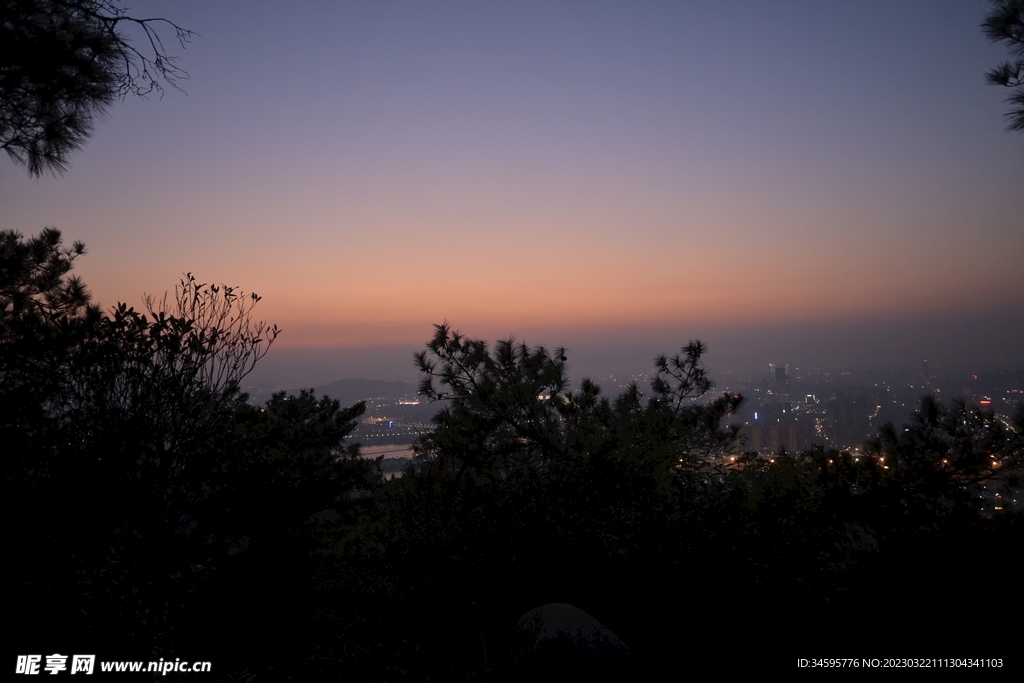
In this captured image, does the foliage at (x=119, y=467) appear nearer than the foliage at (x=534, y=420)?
Yes

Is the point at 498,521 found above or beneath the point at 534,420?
beneath

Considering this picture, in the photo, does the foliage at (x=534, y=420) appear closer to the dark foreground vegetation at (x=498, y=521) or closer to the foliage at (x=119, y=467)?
the dark foreground vegetation at (x=498, y=521)

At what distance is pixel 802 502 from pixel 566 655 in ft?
9.15

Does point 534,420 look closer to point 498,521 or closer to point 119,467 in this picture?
point 498,521

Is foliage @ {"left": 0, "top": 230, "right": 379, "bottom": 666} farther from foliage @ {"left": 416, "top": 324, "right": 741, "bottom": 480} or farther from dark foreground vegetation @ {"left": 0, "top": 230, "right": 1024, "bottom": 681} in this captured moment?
foliage @ {"left": 416, "top": 324, "right": 741, "bottom": 480}

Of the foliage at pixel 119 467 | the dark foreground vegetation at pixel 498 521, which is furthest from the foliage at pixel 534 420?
the foliage at pixel 119 467

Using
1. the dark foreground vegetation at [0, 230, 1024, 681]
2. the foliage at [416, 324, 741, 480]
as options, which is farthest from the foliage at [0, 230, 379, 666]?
the foliage at [416, 324, 741, 480]

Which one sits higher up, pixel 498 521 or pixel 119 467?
pixel 119 467

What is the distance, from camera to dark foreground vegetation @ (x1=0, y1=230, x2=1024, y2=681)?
4.16 m

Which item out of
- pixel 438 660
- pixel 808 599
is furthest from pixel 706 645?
pixel 438 660

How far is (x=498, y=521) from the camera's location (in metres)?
6.04

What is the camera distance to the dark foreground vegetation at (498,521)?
416 cm

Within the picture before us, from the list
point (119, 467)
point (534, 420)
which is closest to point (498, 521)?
point (534, 420)

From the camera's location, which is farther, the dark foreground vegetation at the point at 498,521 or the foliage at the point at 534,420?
the foliage at the point at 534,420
